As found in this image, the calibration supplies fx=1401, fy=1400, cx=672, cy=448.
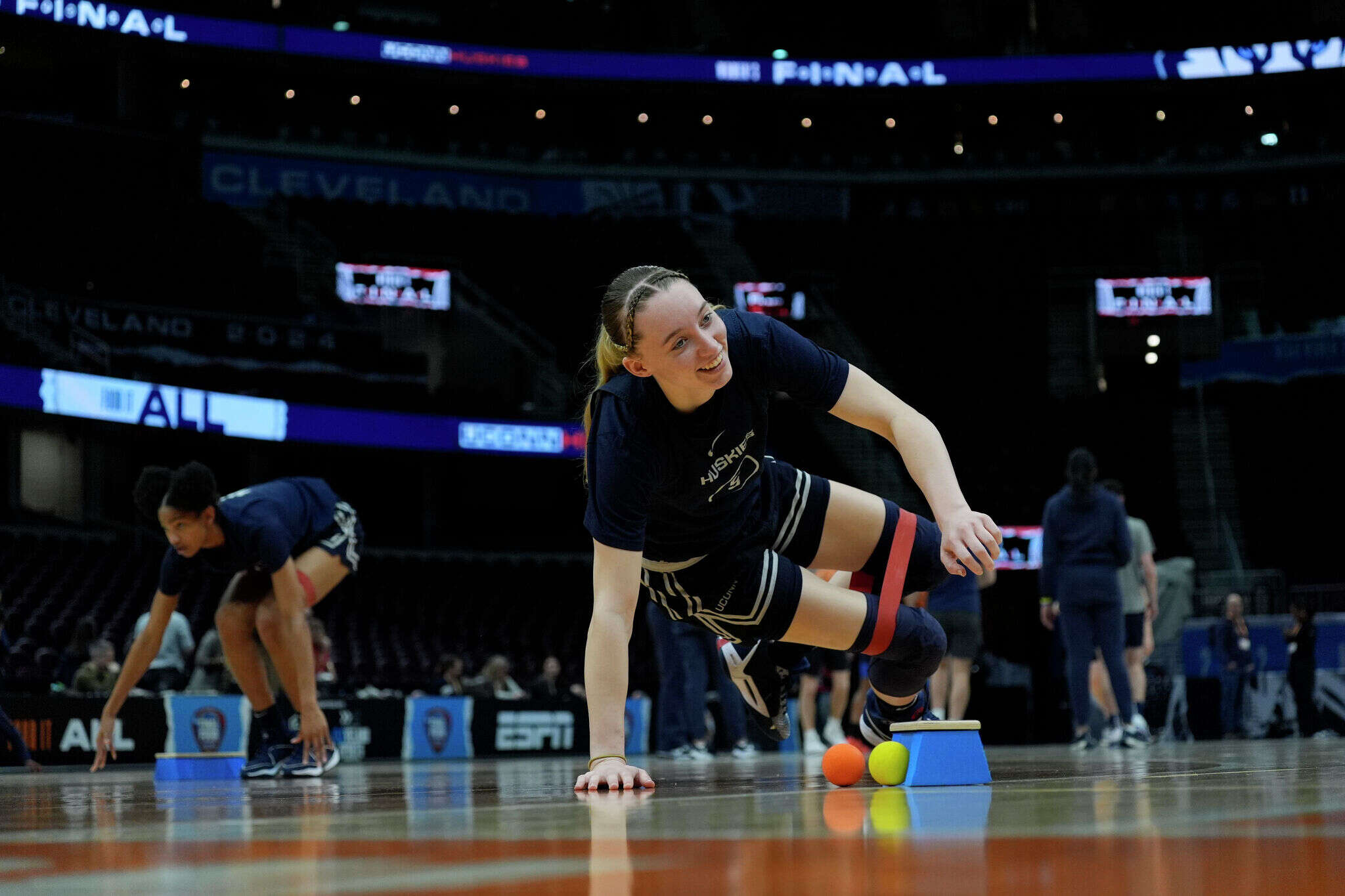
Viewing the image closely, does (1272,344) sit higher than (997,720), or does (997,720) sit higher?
(1272,344)

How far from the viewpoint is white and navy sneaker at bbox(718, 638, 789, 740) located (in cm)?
448

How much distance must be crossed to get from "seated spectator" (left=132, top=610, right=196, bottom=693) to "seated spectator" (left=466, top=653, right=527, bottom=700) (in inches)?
124


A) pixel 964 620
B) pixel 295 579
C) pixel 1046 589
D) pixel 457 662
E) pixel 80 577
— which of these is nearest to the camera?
pixel 295 579

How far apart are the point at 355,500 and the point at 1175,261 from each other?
1732 centimetres

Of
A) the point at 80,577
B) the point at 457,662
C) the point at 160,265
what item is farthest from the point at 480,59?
the point at 457,662

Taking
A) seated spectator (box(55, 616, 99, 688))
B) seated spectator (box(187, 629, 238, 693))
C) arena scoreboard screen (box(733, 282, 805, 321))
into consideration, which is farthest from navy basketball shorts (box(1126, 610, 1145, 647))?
arena scoreboard screen (box(733, 282, 805, 321))

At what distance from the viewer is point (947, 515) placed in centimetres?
340

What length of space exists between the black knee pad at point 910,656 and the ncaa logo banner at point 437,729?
9321 millimetres

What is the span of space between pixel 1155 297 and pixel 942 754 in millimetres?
26286

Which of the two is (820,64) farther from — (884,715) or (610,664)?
(610,664)

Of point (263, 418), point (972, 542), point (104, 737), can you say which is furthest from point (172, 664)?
point (972, 542)

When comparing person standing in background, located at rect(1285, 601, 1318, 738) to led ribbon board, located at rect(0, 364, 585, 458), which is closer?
person standing in background, located at rect(1285, 601, 1318, 738)

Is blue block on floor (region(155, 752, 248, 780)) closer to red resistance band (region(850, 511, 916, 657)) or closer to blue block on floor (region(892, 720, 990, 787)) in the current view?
red resistance band (region(850, 511, 916, 657))

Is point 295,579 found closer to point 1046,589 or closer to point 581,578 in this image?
point 1046,589
